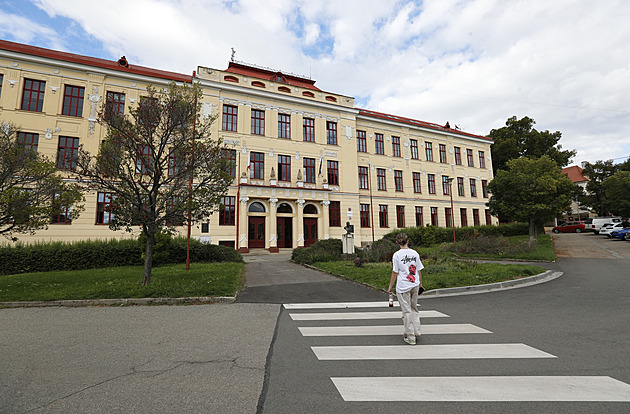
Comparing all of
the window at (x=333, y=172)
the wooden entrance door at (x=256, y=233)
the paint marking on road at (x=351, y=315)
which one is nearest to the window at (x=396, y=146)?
the window at (x=333, y=172)

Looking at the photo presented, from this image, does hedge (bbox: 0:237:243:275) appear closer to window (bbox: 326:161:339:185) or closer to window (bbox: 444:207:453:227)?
window (bbox: 326:161:339:185)

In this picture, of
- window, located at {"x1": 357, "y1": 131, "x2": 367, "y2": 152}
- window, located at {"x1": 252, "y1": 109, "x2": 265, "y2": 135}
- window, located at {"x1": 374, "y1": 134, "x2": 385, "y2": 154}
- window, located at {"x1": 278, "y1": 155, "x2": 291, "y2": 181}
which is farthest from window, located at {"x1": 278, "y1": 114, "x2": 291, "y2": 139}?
window, located at {"x1": 374, "y1": 134, "x2": 385, "y2": 154}

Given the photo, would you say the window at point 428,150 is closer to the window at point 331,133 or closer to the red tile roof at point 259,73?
the window at point 331,133

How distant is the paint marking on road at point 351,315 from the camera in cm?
667

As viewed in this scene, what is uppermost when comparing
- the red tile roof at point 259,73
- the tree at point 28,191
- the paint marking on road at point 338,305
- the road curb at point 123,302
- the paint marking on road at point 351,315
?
the red tile roof at point 259,73

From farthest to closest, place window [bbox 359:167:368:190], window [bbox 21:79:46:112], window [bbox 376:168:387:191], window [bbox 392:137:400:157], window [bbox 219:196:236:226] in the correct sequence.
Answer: window [bbox 392:137:400:157] < window [bbox 376:168:387:191] < window [bbox 359:167:368:190] < window [bbox 219:196:236:226] < window [bbox 21:79:46:112]

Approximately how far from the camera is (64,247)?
16375 mm

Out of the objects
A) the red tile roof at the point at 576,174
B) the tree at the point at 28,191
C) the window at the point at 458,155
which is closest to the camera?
the tree at the point at 28,191

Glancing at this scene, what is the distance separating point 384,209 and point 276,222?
12932mm

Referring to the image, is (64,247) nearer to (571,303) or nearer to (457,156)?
(571,303)

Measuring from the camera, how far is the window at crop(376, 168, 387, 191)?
34219 mm

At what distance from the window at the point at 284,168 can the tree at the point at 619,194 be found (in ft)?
130

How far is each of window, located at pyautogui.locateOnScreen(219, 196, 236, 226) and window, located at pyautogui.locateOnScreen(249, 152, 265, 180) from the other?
3115 mm

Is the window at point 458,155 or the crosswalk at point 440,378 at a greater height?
the window at point 458,155
